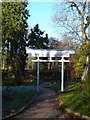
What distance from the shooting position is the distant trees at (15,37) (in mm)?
34219

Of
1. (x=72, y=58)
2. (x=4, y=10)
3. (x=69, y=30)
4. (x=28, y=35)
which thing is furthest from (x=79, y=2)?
(x=28, y=35)

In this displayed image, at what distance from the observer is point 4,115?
12156 mm

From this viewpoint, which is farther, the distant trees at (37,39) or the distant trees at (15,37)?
the distant trees at (37,39)

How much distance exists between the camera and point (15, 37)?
34562mm

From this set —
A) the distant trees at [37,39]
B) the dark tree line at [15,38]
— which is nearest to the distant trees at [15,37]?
the dark tree line at [15,38]

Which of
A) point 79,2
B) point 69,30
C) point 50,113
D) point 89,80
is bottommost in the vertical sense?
point 50,113

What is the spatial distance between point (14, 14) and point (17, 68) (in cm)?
643

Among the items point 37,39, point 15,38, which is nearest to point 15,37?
point 15,38

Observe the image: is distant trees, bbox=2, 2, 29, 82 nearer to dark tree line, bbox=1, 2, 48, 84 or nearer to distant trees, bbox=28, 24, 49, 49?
dark tree line, bbox=1, 2, 48, 84

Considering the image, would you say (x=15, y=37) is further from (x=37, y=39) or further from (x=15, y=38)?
(x=37, y=39)

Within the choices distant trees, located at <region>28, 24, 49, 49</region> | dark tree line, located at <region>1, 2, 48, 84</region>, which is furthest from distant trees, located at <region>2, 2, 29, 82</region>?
distant trees, located at <region>28, 24, 49, 49</region>

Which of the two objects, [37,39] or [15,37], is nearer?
[15,37]

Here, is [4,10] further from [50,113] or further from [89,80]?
[50,113]

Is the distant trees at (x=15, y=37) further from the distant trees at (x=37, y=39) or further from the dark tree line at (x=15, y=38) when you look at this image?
the distant trees at (x=37, y=39)
